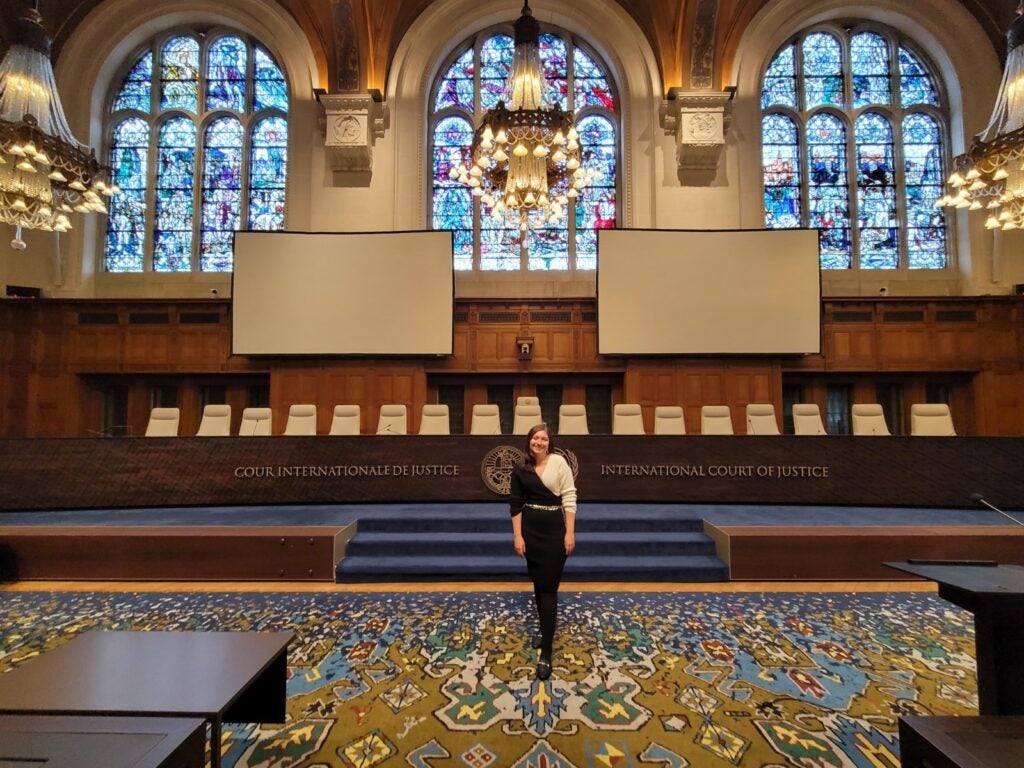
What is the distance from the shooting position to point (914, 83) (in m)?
10.4

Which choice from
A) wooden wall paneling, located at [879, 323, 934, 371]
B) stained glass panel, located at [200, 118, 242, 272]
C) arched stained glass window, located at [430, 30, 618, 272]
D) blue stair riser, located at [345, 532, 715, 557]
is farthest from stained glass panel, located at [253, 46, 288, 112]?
wooden wall paneling, located at [879, 323, 934, 371]

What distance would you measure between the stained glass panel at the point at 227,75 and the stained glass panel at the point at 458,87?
12.5 ft

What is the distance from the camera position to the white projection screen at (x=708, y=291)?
9.02 m

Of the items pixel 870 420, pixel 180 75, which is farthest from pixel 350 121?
pixel 870 420

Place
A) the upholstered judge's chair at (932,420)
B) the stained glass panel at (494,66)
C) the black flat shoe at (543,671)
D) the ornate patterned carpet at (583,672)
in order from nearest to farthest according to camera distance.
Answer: the ornate patterned carpet at (583,672) < the black flat shoe at (543,671) < the upholstered judge's chair at (932,420) < the stained glass panel at (494,66)

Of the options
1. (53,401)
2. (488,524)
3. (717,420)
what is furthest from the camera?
(53,401)

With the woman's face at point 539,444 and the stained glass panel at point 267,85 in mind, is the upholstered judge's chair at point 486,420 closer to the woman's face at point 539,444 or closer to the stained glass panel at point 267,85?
the woman's face at point 539,444

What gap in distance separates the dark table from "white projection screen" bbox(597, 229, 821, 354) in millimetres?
7161

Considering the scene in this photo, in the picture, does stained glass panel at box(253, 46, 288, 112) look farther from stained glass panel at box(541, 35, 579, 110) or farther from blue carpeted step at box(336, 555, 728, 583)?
blue carpeted step at box(336, 555, 728, 583)

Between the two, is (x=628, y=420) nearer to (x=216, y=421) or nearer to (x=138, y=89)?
(x=216, y=421)

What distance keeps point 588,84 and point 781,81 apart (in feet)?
12.2

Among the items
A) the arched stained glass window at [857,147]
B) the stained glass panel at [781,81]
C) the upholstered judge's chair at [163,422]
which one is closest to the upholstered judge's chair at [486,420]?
the upholstered judge's chair at [163,422]

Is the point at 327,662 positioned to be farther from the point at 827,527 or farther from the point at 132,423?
the point at 132,423

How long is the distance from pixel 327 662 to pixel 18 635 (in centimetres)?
207
